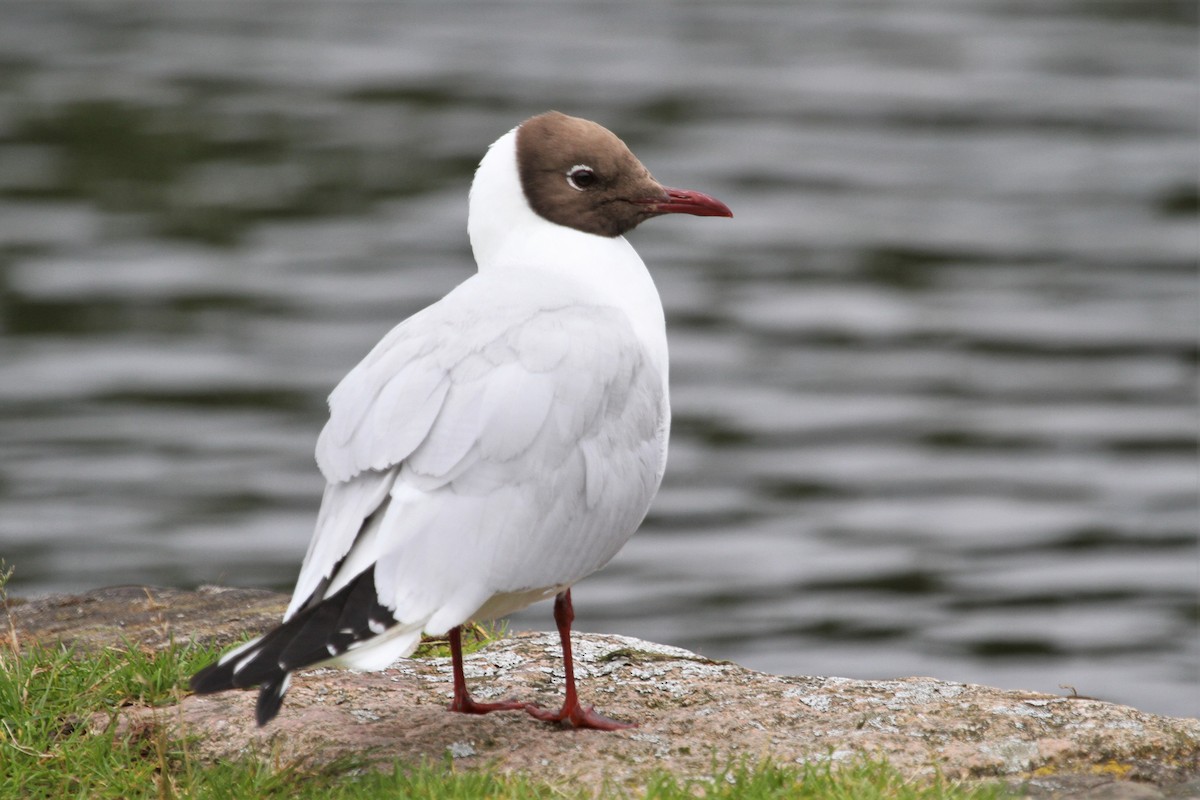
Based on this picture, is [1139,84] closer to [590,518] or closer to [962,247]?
[962,247]

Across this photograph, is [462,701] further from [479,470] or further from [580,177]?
[580,177]

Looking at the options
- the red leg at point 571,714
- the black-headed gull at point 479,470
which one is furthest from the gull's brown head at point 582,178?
the red leg at point 571,714

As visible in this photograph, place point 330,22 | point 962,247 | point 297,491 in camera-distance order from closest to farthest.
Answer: point 297,491 < point 962,247 < point 330,22

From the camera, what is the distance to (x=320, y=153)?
62.1 ft

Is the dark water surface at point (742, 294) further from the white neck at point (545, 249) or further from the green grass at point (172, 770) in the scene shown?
the green grass at point (172, 770)

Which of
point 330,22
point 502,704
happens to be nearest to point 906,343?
point 502,704

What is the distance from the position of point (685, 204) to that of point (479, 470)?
166 centimetres

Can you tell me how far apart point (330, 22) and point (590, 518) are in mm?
20462

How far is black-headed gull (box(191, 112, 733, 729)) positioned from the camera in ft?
Answer: 15.0

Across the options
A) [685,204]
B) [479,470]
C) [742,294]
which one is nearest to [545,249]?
[685,204]

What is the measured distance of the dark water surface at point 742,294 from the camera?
36.7 feet

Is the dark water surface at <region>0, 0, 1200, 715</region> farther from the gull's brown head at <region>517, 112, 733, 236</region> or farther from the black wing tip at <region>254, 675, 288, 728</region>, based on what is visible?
the black wing tip at <region>254, 675, 288, 728</region>

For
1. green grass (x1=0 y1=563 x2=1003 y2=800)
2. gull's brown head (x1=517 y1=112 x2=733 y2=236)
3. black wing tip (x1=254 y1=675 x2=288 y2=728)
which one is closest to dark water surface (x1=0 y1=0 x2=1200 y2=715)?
gull's brown head (x1=517 y1=112 x2=733 y2=236)

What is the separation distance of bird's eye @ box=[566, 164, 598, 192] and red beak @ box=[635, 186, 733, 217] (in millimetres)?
170
